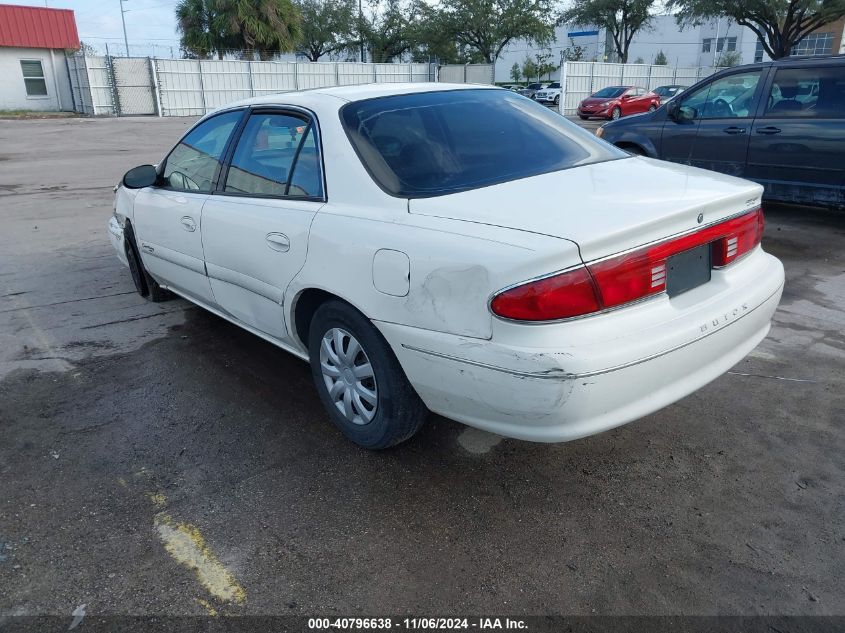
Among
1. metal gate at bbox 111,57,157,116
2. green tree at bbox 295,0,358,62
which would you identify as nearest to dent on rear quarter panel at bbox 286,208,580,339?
metal gate at bbox 111,57,157,116

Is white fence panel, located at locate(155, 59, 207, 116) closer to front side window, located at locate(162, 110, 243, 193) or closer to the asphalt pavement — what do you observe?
front side window, located at locate(162, 110, 243, 193)

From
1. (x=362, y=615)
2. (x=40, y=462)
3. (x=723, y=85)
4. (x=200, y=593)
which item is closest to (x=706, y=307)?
(x=362, y=615)

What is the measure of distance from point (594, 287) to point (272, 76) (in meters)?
35.5

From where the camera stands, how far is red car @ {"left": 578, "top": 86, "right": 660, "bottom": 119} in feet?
85.8

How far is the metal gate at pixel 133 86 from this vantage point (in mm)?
31250

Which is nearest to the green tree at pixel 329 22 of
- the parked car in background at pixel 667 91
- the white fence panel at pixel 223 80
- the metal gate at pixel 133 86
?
the white fence panel at pixel 223 80

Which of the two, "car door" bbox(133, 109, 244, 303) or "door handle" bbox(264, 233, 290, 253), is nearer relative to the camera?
"door handle" bbox(264, 233, 290, 253)

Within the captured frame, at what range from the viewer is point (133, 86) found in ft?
104

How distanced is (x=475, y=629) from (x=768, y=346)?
10.2 feet

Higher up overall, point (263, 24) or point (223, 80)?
point (263, 24)

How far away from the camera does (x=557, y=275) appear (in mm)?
2279

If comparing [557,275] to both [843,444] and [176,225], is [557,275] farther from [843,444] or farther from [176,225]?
[176,225]

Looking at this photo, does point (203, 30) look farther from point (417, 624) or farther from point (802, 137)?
point (417, 624)

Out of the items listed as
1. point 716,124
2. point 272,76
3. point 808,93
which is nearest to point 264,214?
point 716,124
